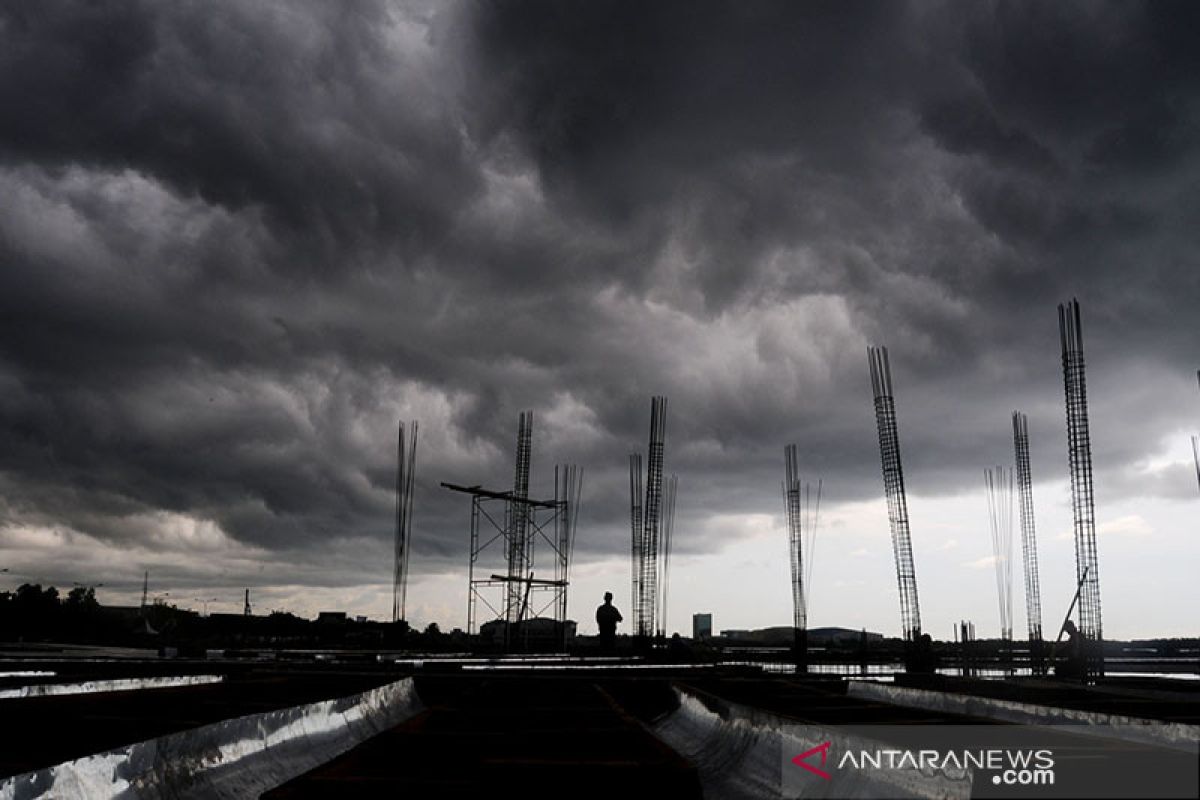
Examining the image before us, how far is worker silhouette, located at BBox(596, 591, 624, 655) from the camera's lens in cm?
3688

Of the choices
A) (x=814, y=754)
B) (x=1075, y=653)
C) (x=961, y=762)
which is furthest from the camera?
(x=1075, y=653)

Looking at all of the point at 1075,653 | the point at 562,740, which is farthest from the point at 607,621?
the point at 562,740

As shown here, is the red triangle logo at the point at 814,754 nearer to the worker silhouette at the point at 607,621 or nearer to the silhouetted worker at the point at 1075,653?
the silhouetted worker at the point at 1075,653

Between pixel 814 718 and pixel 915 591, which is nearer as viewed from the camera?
pixel 814 718

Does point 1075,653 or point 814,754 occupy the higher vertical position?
point 814,754

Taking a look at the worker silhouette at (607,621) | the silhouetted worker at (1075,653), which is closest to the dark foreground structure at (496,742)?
the silhouetted worker at (1075,653)

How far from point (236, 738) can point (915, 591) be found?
38964mm

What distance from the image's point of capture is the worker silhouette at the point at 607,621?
121 feet

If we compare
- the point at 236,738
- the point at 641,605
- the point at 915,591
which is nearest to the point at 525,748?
the point at 236,738

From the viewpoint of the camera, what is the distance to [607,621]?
37.4m

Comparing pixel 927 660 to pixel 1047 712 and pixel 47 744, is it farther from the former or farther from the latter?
pixel 47 744

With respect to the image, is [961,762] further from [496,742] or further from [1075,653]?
[1075,653]

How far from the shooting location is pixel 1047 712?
10227mm

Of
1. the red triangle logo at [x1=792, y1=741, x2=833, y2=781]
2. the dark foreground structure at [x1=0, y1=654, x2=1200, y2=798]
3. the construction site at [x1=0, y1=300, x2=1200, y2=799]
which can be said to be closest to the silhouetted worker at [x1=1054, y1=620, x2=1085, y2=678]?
the construction site at [x1=0, y1=300, x2=1200, y2=799]
